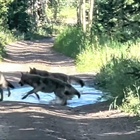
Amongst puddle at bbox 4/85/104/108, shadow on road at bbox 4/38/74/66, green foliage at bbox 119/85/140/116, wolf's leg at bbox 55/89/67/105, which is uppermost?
green foliage at bbox 119/85/140/116

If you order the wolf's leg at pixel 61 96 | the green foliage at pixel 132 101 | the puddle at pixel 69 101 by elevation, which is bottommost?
the puddle at pixel 69 101

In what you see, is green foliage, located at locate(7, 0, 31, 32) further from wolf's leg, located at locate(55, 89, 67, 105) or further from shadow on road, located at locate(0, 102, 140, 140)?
shadow on road, located at locate(0, 102, 140, 140)

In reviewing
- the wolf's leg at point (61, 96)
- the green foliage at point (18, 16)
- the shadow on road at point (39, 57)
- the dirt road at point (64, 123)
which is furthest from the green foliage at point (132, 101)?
the green foliage at point (18, 16)

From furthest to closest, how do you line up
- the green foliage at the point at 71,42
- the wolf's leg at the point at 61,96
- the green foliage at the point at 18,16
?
the green foliage at the point at 18,16, the green foliage at the point at 71,42, the wolf's leg at the point at 61,96

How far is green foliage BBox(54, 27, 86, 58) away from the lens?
33000mm

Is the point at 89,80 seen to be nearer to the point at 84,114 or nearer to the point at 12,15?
the point at 84,114

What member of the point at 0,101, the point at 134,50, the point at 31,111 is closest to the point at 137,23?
the point at 31,111

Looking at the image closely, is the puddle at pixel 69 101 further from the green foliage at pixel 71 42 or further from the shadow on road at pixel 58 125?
the green foliage at pixel 71 42

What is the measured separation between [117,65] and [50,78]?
293cm

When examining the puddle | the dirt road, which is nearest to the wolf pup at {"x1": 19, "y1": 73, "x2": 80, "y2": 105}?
the puddle

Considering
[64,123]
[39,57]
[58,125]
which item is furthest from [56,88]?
[39,57]

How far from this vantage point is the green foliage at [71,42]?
3300cm

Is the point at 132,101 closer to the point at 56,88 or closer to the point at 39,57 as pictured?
the point at 56,88

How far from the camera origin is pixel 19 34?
6150 cm
